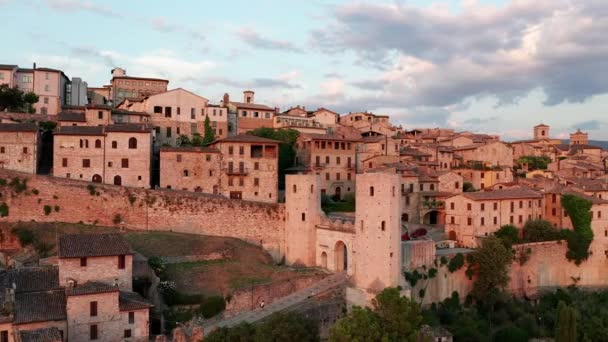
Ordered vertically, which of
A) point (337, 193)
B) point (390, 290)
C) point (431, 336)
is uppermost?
point (337, 193)

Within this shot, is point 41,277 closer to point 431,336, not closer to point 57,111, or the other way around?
point 431,336

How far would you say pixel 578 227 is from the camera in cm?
4838

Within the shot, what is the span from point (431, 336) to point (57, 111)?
155ft

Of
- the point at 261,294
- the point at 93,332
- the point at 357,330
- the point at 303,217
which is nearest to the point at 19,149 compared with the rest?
the point at 93,332

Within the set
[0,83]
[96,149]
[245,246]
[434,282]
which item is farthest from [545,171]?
[0,83]

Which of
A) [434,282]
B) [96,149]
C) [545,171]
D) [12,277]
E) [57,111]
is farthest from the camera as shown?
[545,171]

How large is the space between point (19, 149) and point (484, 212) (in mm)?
37445

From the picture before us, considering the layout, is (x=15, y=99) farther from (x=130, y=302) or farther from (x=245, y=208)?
(x=130, y=302)

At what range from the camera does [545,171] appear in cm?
6675

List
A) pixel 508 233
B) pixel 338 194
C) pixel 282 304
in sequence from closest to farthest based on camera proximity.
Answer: pixel 282 304 < pixel 508 233 < pixel 338 194

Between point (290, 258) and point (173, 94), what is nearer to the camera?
point (290, 258)

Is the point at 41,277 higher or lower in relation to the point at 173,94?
lower

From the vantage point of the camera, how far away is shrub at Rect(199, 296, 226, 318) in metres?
33.9

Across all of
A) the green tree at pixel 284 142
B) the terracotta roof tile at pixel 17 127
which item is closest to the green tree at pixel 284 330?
the green tree at pixel 284 142
